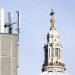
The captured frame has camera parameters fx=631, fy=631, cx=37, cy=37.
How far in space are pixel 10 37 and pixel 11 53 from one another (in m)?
2.70

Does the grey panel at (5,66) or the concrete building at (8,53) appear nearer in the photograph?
the grey panel at (5,66)

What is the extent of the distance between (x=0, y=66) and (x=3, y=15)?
30.0 feet

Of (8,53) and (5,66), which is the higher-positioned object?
(8,53)

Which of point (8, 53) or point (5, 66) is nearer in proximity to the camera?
point (5, 66)

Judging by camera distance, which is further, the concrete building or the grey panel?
the concrete building

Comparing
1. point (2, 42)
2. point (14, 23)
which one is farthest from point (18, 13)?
point (2, 42)

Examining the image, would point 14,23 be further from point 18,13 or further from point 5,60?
point 5,60

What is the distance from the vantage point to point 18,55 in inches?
3962

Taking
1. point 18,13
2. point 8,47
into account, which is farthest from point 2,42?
point 18,13

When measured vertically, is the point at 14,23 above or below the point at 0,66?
above

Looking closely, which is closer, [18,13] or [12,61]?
[12,61]

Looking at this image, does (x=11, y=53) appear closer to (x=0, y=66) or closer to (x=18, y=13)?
(x=0, y=66)

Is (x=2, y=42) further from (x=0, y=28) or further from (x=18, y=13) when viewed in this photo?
(x=18, y=13)

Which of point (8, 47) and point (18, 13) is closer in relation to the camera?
point (8, 47)
